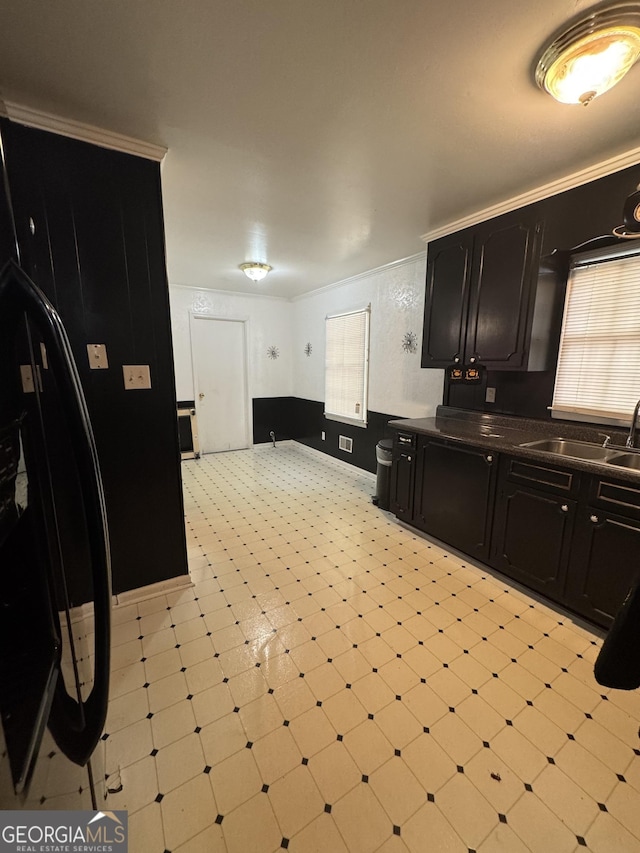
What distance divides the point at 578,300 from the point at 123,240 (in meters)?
2.76

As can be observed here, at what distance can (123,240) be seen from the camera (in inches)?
71.4

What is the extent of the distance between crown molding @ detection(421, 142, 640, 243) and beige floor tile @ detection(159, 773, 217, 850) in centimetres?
330

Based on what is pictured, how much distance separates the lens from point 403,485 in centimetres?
294

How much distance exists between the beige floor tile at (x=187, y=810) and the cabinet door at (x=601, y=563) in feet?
6.34

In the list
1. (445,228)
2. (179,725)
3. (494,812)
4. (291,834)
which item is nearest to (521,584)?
(494,812)

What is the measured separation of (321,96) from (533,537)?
2.46 meters

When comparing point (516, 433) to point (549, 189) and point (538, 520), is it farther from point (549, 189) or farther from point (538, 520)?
point (549, 189)

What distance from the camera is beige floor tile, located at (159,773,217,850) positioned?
3.55 ft

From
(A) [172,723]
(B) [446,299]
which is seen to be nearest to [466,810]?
(A) [172,723]

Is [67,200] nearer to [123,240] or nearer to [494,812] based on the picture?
[123,240]

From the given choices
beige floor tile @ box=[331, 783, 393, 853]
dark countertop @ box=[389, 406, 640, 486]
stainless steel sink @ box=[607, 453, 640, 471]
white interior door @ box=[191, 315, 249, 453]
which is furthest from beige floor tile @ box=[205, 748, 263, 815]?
white interior door @ box=[191, 315, 249, 453]

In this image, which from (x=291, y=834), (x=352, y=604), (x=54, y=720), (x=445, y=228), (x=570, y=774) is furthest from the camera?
(x=445, y=228)

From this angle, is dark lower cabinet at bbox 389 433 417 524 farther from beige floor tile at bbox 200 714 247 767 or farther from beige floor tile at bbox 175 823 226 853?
beige floor tile at bbox 175 823 226 853

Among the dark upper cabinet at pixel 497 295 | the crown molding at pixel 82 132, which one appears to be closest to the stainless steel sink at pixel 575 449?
the dark upper cabinet at pixel 497 295
